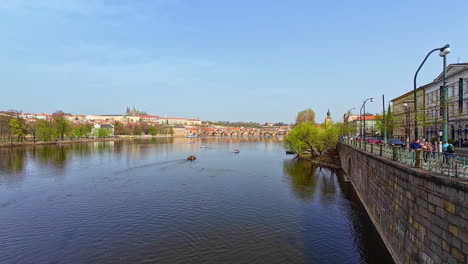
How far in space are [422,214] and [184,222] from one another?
15599 mm

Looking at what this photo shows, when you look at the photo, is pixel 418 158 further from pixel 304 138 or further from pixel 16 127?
pixel 16 127

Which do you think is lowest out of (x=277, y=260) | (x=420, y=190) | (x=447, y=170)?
(x=277, y=260)

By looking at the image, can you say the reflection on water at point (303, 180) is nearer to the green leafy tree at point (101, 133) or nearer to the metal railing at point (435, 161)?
the metal railing at point (435, 161)

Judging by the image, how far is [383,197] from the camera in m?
17.0

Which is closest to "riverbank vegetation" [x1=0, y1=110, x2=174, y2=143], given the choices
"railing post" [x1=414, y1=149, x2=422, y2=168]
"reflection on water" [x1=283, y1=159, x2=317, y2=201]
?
→ "reflection on water" [x1=283, y1=159, x2=317, y2=201]

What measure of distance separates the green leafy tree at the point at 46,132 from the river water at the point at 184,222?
7453cm

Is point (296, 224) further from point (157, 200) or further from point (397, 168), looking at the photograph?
point (157, 200)

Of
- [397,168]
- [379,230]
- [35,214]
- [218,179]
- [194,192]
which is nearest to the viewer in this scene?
[397,168]

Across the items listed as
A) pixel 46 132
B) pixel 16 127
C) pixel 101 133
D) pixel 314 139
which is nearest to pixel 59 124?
pixel 46 132

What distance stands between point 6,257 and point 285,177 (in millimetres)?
31926

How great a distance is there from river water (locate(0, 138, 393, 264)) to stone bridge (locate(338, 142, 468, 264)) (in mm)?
2763

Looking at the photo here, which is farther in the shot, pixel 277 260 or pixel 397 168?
pixel 277 260

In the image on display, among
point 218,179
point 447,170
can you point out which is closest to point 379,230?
point 447,170

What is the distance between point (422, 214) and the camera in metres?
10.9
